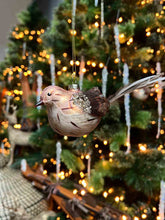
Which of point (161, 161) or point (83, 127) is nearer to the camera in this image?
point (83, 127)

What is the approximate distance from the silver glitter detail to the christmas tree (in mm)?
221

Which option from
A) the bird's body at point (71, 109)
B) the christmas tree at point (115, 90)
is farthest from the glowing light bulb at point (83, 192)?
the bird's body at point (71, 109)

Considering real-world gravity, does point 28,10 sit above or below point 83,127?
above

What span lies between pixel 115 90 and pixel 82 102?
29 centimetres

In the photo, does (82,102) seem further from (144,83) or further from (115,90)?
(115,90)

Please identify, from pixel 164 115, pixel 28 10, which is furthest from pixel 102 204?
pixel 28 10

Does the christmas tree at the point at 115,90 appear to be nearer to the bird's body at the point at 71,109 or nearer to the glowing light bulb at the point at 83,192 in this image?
the glowing light bulb at the point at 83,192

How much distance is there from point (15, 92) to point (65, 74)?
0.25 m

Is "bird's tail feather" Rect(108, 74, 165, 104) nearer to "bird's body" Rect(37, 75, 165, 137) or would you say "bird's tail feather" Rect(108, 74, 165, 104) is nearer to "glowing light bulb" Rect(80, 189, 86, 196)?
"bird's body" Rect(37, 75, 165, 137)

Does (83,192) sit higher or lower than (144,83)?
lower

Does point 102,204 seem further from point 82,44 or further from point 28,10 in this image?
point 28,10

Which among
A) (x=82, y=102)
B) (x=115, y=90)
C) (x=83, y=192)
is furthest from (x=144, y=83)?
(x=83, y=192)

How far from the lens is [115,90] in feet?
1.52

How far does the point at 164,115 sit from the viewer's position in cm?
51
